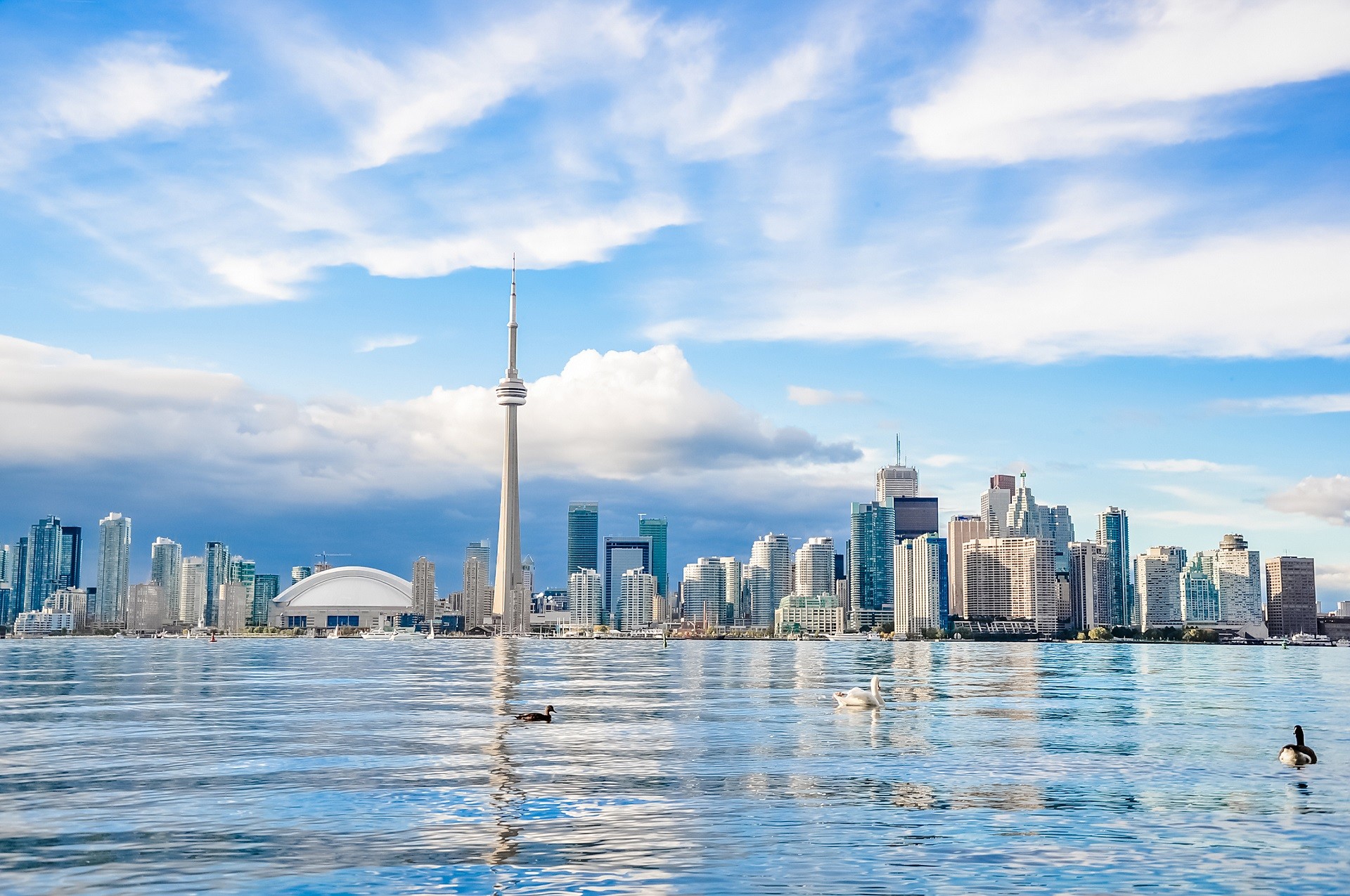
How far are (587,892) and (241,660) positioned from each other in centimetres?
17333

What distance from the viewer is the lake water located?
26234 millimetres

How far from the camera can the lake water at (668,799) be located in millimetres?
26234

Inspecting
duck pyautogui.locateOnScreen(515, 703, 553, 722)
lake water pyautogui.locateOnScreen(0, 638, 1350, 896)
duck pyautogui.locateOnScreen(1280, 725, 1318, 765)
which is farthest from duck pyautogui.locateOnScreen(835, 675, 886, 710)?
duck pyautogui.locateOnScreen(1280, 725, 1318, 765)

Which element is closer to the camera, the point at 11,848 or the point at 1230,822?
the point at 11,848

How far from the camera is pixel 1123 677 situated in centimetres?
13088

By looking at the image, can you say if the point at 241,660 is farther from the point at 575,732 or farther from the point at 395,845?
the point at 395,845

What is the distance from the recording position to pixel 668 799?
3562 centimetres

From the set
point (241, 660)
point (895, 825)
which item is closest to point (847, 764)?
point (895, 825)

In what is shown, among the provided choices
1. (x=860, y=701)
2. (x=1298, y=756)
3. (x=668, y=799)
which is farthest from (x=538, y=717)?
(x=1298, y=756)

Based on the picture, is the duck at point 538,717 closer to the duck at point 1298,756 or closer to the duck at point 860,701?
the duck at point 860,701

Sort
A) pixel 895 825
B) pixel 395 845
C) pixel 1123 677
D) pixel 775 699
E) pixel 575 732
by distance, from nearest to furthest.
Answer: pixel 395 845 → pixel 895 825 → pixel 575 732 → pixel 775 699 → pixel 1123 677

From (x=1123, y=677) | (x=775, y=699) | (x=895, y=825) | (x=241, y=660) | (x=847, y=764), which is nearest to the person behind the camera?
(x=895, y=825)

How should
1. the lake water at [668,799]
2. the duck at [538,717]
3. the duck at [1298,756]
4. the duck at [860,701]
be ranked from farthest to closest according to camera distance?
1. the duck at [860,701]
2. the duck at [538,717]
3. the duck at [1298,756]
4. the lake water at [668,799]

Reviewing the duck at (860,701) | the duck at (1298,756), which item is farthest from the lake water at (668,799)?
the duck at (1298,756)
